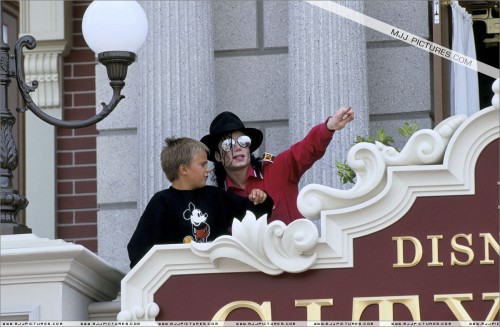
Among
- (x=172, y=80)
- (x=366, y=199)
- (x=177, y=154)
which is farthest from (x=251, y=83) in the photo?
(x=366, y=199)

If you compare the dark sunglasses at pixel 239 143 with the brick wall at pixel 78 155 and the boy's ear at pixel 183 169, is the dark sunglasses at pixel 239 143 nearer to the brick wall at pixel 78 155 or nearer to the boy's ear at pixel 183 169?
the boy's ear at pixel 183 169

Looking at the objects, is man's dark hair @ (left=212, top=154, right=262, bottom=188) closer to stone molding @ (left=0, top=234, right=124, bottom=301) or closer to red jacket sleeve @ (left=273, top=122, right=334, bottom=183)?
red jacket sleeve @ (left=273, top=122, right=334, bottom=183)

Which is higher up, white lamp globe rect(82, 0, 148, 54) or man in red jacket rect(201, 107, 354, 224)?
white lamp globe rect(82, 0, 148, 54)

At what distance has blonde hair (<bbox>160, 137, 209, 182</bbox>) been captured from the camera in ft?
31.8

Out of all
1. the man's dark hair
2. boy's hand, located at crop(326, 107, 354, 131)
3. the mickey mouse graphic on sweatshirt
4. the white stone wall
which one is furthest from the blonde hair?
the white stone wall

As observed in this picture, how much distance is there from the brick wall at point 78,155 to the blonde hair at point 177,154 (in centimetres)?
472

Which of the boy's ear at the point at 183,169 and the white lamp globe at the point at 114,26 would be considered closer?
the boy's ear at the point at 183,169

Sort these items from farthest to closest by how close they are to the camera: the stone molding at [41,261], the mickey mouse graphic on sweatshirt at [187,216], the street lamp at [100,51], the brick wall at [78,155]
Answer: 1. the brick wall at [78,155]
2. the street lamp at [100,51]
3. the mickey mouse graphic on sweatshirt at [187,216]
4. the stone molding at [41,261]

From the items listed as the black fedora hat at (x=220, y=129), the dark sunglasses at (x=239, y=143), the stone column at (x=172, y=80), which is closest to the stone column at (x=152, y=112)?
the stone column at (x=172, y=80)

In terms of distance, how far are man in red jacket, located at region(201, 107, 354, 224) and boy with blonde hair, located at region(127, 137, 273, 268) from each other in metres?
0.59

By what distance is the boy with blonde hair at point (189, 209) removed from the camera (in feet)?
30.5

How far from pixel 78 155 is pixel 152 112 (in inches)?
108

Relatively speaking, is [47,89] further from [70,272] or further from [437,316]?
[437,316]

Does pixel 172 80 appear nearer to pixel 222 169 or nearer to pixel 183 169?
pixel 222 169
